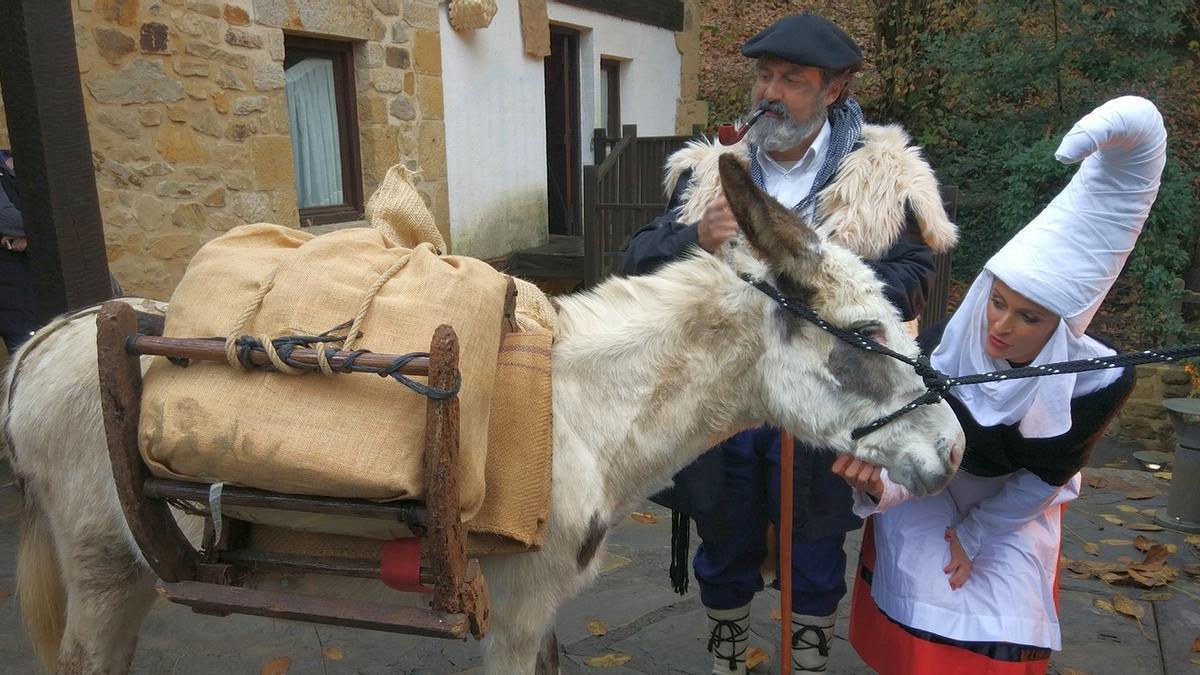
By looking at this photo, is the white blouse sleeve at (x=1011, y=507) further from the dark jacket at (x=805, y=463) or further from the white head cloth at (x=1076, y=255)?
the dark jacket at (x=805, y=463)

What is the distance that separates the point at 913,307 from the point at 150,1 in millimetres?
4837


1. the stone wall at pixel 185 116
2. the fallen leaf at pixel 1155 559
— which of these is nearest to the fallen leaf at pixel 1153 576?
the fallen leaf at pixel 1155 559

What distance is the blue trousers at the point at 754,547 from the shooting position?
9.06 feet

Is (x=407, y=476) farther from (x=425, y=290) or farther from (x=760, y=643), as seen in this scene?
(x=760, y=643)

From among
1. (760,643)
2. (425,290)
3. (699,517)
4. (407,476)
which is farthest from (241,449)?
(760,643)

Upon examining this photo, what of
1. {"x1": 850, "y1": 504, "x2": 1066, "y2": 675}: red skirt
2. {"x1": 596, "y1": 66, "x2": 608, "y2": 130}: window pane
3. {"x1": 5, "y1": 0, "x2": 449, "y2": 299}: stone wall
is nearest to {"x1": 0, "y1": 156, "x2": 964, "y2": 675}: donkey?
{"x1": 850, "y1": 504, "x2": 1066, "y2": 675}: red skirt

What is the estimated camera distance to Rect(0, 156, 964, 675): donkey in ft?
6.78

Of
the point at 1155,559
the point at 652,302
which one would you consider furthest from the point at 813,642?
the point at 1155,559

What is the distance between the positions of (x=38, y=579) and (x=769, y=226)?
2478 mm

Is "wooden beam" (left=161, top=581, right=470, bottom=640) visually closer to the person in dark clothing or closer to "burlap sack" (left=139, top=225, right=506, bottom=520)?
"burlap sack" (left=139, top=225, right=506, bottom=520)

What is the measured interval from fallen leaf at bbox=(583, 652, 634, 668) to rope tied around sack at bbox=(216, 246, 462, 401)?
2088 mm

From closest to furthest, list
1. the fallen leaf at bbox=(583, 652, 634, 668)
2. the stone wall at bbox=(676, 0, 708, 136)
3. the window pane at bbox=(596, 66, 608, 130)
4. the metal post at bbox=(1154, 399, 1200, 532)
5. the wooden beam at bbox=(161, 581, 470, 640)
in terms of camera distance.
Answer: the wooden beam at bbox=(161, 581, 470, 640), the fallen leaf at bbox=(583, 652, 634, 668), the metal post at bbox=(1154, 399, 1200, 532), the window pane at bbox=(596, 66, 608, 130), the stone wall at bbox=(676, 0, 708, 136)

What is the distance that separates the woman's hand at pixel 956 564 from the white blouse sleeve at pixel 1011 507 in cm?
1

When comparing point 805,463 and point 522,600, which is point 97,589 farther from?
point 805,463
